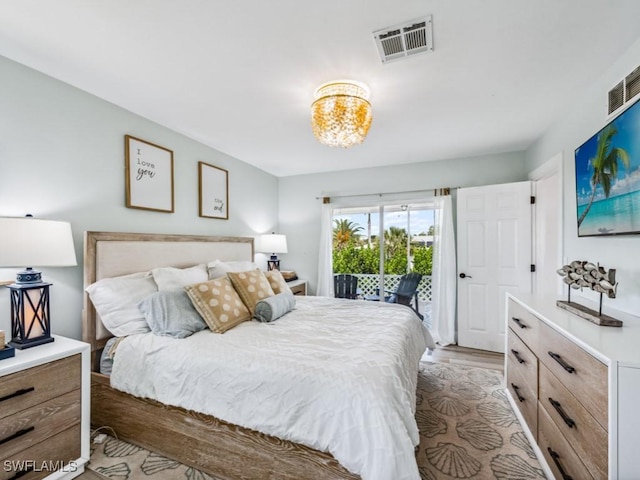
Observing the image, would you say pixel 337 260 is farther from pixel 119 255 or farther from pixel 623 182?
pixel 623 182

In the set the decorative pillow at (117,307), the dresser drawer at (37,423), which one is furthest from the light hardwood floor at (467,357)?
the dresser drawer at (37,423)

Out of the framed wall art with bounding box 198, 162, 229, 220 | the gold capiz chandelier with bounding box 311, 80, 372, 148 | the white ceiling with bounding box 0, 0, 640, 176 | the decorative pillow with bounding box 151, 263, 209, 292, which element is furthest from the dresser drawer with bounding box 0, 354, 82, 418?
the gold capiz chandelier with bounding box 311, 80, 372, 148

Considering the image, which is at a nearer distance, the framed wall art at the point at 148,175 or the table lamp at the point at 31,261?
the table lamp at the point at 31,261

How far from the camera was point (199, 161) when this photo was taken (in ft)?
10.7

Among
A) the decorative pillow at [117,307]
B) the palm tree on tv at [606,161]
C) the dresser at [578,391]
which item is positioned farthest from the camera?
the decorative pillow at [117,307]

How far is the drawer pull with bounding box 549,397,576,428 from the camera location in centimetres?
133

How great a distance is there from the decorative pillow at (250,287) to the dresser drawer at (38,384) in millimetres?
1090

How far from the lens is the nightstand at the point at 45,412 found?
4.57 ft

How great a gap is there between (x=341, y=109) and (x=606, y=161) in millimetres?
1687

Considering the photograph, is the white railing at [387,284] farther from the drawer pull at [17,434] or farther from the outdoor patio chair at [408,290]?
the drawer pull at [17,434]

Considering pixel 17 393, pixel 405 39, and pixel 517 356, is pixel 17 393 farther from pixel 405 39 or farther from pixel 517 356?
pixel 517 356

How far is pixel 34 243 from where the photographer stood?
1.57 meters

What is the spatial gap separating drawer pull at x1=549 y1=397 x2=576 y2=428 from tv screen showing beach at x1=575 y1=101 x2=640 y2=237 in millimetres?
1015

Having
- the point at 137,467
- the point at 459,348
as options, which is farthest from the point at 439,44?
the point at 459,348
